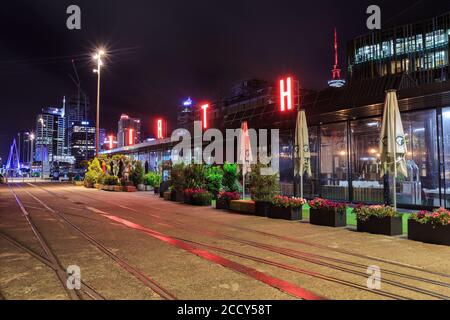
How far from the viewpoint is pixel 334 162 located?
18.7 meters

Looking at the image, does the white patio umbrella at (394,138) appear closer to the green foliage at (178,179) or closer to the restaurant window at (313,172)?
the restaurant window at (313,172)

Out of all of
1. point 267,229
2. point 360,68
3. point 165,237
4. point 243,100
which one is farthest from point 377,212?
point 243,100

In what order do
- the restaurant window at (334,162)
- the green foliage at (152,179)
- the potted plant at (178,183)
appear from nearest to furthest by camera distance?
1. the restaurant window at (334,162)
2. the potted plant at (178,183)
3. the green foliage at (152,179)

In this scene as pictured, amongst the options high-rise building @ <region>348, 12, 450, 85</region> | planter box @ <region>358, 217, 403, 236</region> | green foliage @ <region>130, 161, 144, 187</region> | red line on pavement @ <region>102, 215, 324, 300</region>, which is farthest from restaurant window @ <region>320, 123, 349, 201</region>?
high-rise building @ <region>348, 12, 450, 85</region>

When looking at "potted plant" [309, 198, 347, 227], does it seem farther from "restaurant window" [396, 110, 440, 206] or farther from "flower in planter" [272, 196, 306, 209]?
"restaurant window" [396, 110, 440, 206]

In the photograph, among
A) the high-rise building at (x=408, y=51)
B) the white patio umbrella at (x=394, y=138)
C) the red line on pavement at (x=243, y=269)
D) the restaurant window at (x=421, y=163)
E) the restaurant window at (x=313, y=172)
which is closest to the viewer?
the red line on pavement at (x=243, y=269)

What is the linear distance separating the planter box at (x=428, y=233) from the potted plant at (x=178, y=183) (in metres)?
12.8

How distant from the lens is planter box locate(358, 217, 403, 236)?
9.71m

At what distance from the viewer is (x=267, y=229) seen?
11.0 meters

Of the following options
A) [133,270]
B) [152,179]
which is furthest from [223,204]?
[152,179]

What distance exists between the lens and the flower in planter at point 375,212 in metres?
9.84

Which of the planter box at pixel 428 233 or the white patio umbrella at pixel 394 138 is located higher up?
the white patio umbrella at pixel 394 138

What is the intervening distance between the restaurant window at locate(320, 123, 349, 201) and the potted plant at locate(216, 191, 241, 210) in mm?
5024

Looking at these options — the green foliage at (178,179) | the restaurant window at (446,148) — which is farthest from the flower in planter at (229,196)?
the restaurant window at (446,148)
